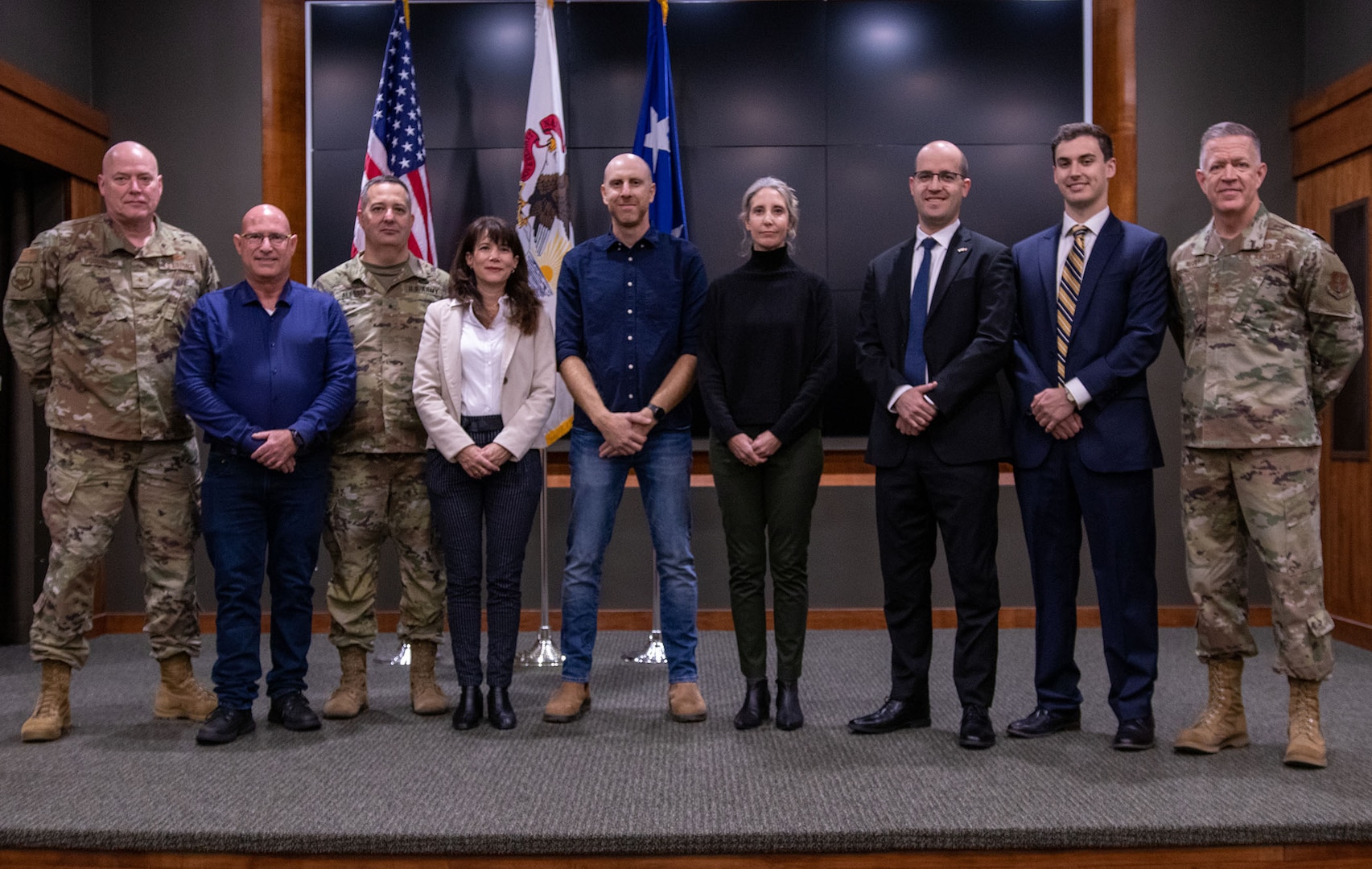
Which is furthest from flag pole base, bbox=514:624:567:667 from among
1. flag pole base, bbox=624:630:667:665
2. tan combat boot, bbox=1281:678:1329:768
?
tan combat boot, bbox=1281:678:1329:768

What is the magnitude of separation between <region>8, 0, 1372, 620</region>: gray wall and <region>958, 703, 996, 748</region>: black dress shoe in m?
2.13

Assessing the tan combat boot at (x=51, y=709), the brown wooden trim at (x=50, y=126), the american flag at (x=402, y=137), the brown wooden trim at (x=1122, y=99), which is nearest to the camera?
the tan combat boot at (x=51, y=709)

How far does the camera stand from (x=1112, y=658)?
2.82 meters

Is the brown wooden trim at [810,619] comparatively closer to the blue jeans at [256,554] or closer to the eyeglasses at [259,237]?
the blue jeans at [256,554]

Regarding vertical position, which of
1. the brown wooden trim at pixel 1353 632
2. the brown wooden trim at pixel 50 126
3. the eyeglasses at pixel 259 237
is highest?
the brown wooden trim at pixel 50 126

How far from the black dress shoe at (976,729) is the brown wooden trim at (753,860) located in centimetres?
60

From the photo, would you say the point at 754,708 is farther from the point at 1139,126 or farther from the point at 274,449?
the point at 1139,126

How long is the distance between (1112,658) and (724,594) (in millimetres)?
2349

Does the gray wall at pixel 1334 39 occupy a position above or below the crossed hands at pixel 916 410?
above

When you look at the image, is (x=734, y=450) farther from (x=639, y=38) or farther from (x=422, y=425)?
(x=639, y=38)

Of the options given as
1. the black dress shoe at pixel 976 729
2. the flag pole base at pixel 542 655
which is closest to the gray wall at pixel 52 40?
the flag pole base at pixel 542 655

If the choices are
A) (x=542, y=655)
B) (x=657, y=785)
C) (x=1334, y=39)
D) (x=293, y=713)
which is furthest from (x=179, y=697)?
(x=1334, y=39)

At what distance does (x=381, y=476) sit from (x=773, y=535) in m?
1.22

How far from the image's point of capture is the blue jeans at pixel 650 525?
10.2ft
